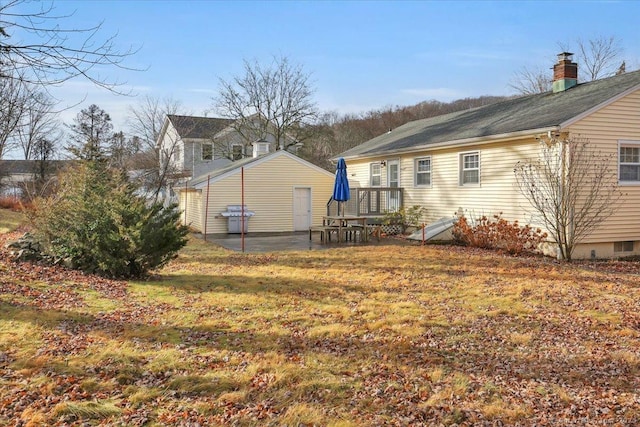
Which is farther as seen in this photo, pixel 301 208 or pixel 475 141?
pixel 301 208

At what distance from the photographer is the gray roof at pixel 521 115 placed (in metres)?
12.5

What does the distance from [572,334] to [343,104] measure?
172 ft

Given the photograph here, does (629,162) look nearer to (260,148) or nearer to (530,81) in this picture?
(260,148)

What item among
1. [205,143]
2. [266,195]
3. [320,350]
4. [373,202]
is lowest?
[320,350]

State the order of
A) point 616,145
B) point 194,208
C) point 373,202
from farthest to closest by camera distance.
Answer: point 194,208, point 373,202, point 616,145

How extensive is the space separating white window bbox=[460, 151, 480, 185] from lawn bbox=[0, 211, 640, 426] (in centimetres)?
593

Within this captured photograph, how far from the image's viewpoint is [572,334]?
6031mm

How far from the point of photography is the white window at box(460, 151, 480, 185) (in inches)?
594

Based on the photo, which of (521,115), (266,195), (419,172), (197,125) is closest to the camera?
(521,115)

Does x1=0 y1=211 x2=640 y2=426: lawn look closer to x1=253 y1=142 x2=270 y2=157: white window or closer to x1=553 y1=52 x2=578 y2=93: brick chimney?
x1=553 y1=52 x2=578 y2=93: brick chimney

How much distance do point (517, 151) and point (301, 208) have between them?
10217mm

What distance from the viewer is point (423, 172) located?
17594 millimetres

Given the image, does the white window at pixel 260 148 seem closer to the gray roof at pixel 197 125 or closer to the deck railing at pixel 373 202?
the deck railing at pixel 373 202

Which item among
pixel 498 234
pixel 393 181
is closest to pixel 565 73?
pixel 498 234
